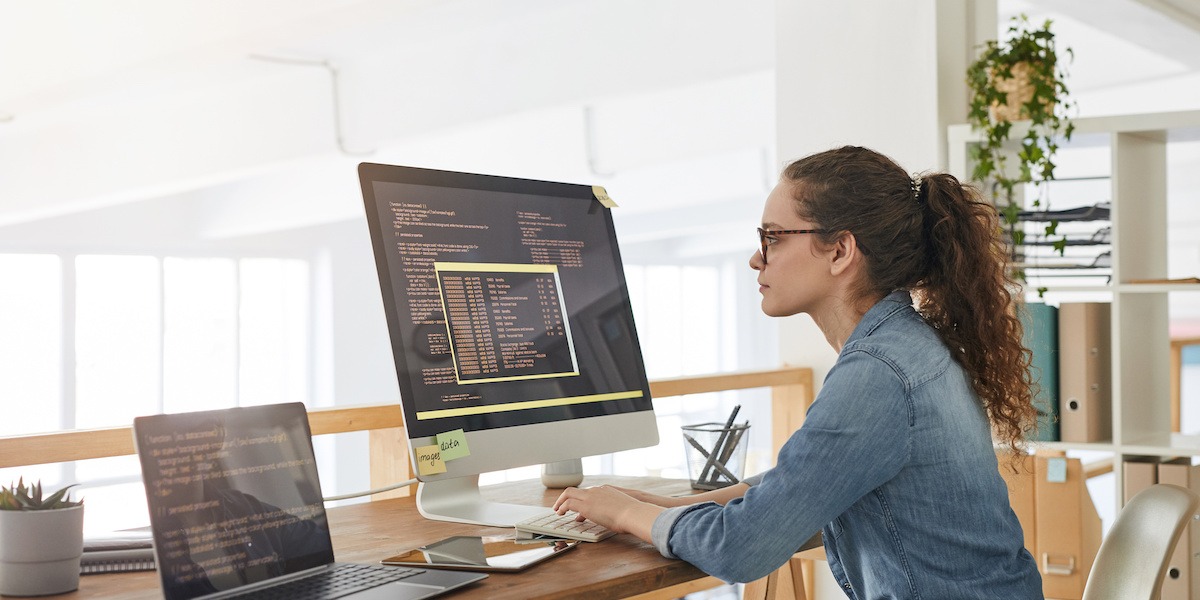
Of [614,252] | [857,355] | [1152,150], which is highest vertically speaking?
[1152,150]

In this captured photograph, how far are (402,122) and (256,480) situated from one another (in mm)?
4361

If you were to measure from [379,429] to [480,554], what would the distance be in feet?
2.85

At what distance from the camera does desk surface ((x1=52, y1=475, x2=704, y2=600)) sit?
1194 millimetres

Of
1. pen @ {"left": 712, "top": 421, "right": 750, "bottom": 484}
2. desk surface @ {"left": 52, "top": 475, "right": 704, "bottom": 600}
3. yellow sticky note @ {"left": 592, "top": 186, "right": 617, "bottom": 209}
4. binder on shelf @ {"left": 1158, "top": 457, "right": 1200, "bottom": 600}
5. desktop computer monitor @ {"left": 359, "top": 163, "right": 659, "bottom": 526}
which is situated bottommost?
binder on shelf @ {"left": 1158, "top": 457, "right": 1200, "bottom": 600}

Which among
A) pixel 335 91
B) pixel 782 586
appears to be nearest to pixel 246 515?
pixel 782 586

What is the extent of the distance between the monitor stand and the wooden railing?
0.30m

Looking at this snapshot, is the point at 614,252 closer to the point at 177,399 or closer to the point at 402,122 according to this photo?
the point at 402,122

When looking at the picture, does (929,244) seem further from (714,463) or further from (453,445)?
(453,445)

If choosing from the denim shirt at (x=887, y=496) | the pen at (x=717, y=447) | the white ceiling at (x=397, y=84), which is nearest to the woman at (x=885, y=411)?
the denim shirt at (x=887, y=496)

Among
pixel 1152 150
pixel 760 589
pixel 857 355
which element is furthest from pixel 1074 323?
pixel 857 355

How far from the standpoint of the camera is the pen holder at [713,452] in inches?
72.3

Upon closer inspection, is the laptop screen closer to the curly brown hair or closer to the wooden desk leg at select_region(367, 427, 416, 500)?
the curly brown hair

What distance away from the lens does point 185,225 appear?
9.14 m

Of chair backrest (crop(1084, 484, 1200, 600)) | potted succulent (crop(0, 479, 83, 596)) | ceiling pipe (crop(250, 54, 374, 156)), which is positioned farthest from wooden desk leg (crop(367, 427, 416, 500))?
ceiling pipe (crop(250, 54, 374, 156))
